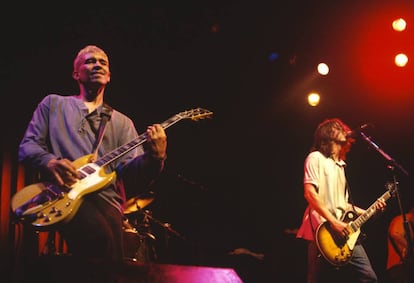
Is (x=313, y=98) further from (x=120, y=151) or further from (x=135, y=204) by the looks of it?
(x=120, y=151)

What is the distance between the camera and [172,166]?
786cm

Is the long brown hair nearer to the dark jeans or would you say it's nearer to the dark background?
the dark jeans

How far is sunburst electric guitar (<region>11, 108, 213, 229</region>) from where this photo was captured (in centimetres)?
289

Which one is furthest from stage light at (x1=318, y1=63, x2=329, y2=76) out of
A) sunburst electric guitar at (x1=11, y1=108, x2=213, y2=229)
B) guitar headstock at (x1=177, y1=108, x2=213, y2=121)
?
sunburst electric guitar at (x1=11, y1=108, x2=213, y2=229)

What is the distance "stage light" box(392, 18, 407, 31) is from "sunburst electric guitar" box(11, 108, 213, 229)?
5586mm

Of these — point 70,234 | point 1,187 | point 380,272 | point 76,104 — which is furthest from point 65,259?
point 380,272

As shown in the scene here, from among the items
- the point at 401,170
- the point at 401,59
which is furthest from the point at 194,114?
the point at 401,59

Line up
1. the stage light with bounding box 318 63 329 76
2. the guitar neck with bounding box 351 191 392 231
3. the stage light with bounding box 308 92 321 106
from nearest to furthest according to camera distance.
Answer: the guitar neck with bounding box 351 191 392 231 < the stage light with bounding box 318 63 329 76 < the stage light with bounding box 308 92 321 106

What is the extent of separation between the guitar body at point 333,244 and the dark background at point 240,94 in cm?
184

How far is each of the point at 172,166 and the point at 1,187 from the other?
287cm

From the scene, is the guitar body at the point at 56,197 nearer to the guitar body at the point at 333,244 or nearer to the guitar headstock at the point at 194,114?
the guitar headstock at the point at 194,114

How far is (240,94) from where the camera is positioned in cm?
803

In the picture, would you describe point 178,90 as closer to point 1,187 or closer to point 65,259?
point 1,187

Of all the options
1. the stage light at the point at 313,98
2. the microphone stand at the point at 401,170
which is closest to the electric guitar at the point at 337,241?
the microphone stand at the point at 401,170
